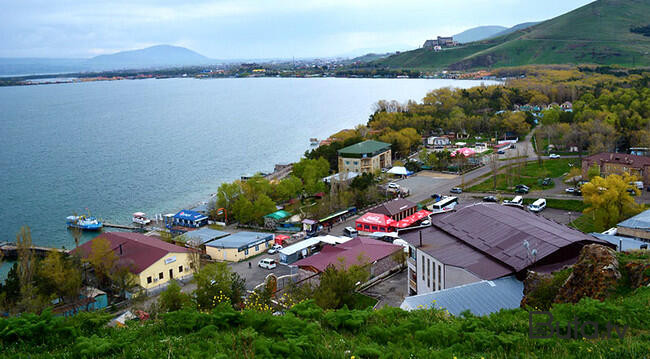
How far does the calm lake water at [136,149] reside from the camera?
73.6 feet

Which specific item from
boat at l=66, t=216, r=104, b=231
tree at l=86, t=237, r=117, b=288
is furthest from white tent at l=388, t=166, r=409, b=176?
tree at l=86, t=237, r=117, b=288

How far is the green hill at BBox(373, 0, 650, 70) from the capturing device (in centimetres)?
6675

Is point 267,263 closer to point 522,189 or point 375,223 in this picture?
point 375,223

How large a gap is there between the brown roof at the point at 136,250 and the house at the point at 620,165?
50.4 feet

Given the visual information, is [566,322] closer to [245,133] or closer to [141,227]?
[141,227]

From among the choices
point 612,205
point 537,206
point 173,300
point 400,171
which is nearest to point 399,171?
point 400,171

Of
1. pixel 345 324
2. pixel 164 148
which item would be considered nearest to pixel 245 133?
pixel 164 148

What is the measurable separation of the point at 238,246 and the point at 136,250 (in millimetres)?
2727

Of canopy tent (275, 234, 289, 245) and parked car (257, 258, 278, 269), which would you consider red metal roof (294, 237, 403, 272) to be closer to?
parked car (257, 258, 278, 269)

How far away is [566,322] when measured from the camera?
159 inches

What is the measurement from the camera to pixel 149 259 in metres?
12.4

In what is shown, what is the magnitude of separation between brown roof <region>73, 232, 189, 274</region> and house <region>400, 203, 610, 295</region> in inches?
251

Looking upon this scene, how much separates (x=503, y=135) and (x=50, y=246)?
2651 centimetres

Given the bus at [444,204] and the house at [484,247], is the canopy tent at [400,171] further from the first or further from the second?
the house at [484,247]
